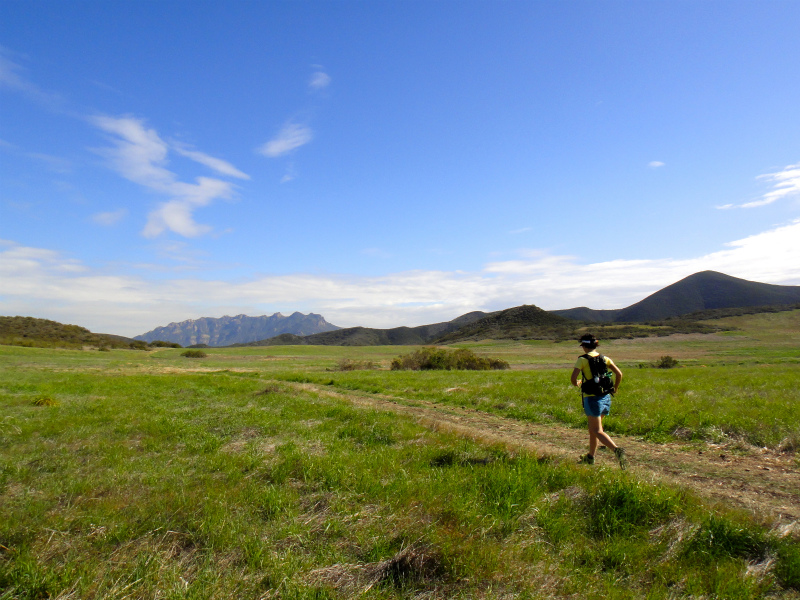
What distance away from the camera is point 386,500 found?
5.81m

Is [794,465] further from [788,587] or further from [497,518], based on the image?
[497,518]

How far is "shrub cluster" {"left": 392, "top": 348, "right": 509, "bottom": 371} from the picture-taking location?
137ft

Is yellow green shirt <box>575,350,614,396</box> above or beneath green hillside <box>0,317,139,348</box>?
beneath

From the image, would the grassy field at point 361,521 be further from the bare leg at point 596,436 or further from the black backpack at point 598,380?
the black backpack at point 598,380

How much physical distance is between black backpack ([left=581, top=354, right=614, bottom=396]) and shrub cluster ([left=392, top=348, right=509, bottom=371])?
33.7 metres

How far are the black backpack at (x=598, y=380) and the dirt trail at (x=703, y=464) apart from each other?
1.35 meters

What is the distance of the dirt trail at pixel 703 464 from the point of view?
19.7 ft

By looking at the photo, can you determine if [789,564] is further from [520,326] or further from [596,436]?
[520,326]

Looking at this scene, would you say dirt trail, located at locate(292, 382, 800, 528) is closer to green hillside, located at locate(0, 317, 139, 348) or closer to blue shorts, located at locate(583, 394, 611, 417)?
blue shorts, located at locate(583, 394, 611, 417)

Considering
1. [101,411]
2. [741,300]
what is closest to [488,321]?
[741,300]

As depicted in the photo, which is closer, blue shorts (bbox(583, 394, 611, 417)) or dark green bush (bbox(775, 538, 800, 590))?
dark green bush (bbox(775, 538, 800, 590))

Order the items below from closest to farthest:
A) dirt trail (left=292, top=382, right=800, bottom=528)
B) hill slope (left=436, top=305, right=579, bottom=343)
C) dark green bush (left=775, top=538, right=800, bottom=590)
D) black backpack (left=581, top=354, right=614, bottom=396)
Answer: dark green bush (left=775, top=538, right=800, bottom=590)
dirt trail (left=292, top=382, right=800, bottom=528)
black backpack (left=581, top=354, right=614, bottom=396)
hill slope (left=436, top=305, right=579, bottom=343)

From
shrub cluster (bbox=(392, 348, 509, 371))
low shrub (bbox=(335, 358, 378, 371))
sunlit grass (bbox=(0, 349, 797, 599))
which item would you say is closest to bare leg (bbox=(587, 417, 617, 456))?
sunlit grass (bbox=(0, 349, 797, 599))

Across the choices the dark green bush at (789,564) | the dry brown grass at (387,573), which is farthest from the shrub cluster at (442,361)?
the dry brown grass at (387,573)
